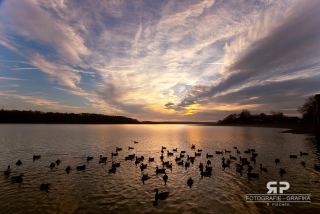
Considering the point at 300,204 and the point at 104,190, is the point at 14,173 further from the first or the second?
the point at 300,204

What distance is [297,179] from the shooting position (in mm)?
12977

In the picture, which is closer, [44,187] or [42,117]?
[44,187]

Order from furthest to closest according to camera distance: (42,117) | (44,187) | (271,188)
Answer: (42,117) → (271,188) → (44,187)

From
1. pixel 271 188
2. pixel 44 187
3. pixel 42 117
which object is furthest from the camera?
pixel 42 117

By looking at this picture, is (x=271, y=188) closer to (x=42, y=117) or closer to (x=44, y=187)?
(x=44, y=187)

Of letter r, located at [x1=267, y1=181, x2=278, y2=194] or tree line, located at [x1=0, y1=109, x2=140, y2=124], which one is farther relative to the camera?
tree line, located at [x1=0, y1=109, x2=140, y2=124]

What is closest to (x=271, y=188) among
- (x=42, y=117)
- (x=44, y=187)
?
(x=44, y=187)

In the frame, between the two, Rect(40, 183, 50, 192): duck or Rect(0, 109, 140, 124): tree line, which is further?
Rect(0, 109, 140, 124): tree line

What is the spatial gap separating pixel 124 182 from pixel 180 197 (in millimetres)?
5286

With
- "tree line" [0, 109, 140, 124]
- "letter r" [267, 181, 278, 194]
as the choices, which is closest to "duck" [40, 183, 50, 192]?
"letter r" [267, 181, 278, 194]

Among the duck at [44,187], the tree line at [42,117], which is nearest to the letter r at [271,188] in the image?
the duck at [44,187]

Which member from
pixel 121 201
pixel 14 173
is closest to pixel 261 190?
pixel 121 201

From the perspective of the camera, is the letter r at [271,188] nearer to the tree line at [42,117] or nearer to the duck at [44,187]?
the duck at [44,187]

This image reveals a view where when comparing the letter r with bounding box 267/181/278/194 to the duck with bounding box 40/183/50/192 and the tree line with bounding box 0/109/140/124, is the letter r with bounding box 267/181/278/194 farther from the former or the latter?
the tree line with bounding box 0/109/140/124
